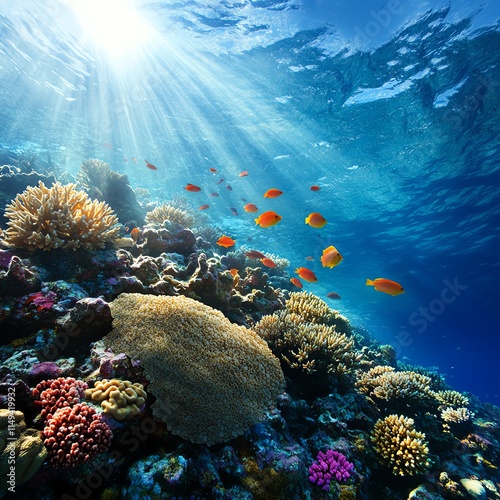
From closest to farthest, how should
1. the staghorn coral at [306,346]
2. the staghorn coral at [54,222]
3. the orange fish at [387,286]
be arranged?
the staghorn coral at [54,222] < the staghorn coral at [306,346] < the orange fish at [387,286]

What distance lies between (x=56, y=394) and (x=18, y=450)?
2.02ft

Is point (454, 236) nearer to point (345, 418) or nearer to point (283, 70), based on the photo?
point (283, 70)

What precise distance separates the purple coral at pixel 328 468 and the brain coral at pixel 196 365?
3.61 ft

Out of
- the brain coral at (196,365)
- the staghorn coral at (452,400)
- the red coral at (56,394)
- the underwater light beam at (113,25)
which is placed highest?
the underwater light beam at (113,25)

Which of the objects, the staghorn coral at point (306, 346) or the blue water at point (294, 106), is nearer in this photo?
the staghorn coral at point (306, 346)

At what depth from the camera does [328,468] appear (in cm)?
366

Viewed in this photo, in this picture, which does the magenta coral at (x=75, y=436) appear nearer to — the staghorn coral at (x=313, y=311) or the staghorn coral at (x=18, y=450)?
the staghorn coral at (x=18, y=450)

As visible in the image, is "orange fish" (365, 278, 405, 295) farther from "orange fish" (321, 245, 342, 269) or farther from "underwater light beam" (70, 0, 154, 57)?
"underwater light beam" (70, 0, 154, 57)

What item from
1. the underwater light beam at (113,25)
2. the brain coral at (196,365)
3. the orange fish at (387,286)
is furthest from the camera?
the underwater light beam at (113,25)

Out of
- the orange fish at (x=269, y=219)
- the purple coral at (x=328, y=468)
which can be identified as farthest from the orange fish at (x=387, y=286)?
the purple coral at (x=328, y=468)

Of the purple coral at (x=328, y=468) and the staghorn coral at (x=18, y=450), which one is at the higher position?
the purple coral at (x=328, y=468)

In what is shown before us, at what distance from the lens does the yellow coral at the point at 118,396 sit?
2.59 metres

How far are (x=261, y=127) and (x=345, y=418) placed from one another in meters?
16.1

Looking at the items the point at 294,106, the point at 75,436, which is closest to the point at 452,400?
the point at 75,436
